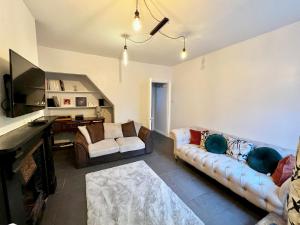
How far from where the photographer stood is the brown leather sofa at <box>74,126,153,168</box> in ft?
8.89

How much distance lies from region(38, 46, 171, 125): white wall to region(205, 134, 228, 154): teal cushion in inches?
76.4

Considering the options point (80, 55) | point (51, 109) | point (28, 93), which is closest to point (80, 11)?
point (28, 93)

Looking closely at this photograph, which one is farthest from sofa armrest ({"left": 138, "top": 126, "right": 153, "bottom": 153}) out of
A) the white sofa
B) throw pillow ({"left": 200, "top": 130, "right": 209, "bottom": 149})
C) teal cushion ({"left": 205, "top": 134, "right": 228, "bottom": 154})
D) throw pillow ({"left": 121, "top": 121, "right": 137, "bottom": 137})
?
teal cushion ({"left": 205, "top": 134, "right": 228, "bottom": 154})

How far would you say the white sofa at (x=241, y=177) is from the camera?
154cm

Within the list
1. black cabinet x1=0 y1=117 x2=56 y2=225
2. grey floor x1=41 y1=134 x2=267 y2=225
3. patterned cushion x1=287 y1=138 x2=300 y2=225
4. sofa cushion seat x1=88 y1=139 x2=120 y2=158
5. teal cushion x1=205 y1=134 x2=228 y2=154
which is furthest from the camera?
sofa cushion seat x1=88 y1=139 x2=120 y2=158

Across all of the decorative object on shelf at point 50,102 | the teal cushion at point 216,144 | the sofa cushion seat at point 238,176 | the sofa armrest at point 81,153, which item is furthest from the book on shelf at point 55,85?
the teal cushion at point 216,144

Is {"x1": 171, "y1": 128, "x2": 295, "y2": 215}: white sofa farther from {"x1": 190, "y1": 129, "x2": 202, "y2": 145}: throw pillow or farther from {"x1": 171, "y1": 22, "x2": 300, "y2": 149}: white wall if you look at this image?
{"x1": 171, "y1": 22, "x2": 300, "y2": 149}: white wall

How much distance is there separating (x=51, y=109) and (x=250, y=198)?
4.52 m

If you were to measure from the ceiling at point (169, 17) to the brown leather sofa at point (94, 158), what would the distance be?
6.63ft

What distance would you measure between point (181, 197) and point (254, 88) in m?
2.31

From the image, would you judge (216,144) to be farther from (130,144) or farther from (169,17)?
(169,17)

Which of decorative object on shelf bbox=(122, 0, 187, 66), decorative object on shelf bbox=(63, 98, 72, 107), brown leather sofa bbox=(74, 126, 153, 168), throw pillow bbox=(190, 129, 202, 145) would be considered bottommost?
brown leather sofa bbox=(74, 126, 153, 168)

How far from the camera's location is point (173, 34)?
8.09ft

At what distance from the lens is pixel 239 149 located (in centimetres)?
243
